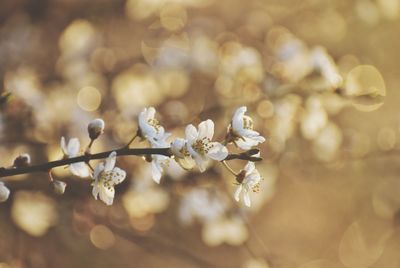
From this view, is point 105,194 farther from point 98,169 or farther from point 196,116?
point 196,116

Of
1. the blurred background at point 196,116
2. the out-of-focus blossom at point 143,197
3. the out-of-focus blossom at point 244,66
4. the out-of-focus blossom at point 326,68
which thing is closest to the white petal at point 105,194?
the blurred background at point 196,116

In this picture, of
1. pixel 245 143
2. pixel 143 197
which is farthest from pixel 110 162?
pixel 143 197

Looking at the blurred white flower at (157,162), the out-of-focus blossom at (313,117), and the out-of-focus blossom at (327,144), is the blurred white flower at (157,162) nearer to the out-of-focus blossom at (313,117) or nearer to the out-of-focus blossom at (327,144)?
the out-of-focus blossom at (313,117)

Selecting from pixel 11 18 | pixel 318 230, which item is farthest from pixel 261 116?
pixel 318 230

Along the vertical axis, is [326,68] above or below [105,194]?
above

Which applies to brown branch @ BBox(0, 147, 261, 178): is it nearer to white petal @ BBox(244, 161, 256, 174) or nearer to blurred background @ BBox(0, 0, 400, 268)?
white petal @ BBox(244, 161, 256, 174)

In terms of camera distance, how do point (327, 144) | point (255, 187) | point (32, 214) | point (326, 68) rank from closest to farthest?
point (255, 187) → point (326, 68) → point (32, 214) → point (327, 144)

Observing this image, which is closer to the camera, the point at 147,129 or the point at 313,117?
the point at 147,129

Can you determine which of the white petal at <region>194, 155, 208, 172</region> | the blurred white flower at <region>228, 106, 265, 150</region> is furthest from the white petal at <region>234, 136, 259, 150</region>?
the white petal at <region>194, 155, 208, 172</region>
